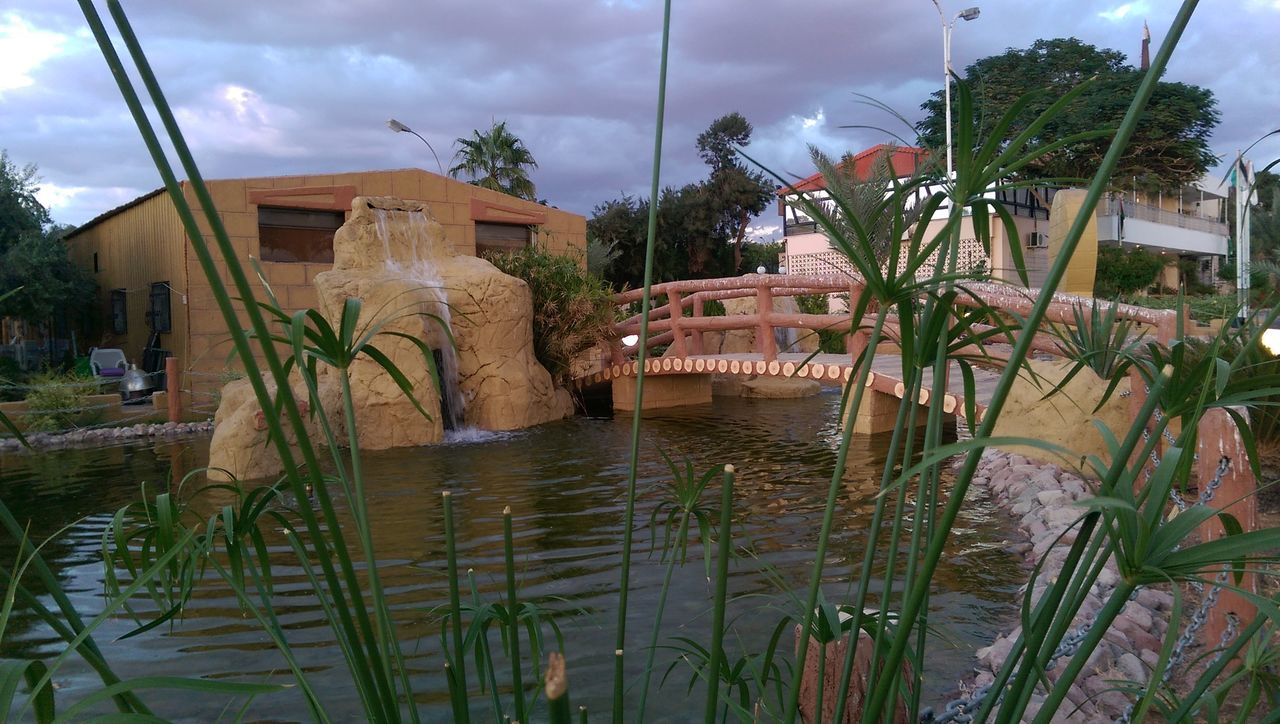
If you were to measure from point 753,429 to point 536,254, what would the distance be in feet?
14.1

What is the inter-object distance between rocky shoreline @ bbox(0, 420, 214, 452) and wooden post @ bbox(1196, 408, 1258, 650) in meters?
10.4

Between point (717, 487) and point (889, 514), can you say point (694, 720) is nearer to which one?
point (889, 514)

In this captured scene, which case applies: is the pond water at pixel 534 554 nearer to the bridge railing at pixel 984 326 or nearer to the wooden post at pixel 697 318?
the bridge railing at pixel 984 326

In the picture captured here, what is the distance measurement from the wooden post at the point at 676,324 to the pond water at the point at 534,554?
6.66 ft

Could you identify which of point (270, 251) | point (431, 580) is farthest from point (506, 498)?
point (270, 251)

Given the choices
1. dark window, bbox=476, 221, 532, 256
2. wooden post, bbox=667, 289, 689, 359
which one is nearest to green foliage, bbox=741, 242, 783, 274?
dark window, bbox=476, 221, 532, 256

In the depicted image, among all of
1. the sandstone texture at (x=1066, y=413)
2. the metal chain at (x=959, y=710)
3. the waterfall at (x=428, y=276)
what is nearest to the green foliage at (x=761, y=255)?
the waterfall at (x=428, y=276)

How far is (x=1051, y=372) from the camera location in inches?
297

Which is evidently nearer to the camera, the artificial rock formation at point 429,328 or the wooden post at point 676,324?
the artificial rock formation at point 429,328

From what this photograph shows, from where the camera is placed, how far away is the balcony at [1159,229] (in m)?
26.4

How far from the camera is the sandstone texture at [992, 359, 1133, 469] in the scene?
243 inches

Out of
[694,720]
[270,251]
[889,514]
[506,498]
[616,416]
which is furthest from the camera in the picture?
[270,251]

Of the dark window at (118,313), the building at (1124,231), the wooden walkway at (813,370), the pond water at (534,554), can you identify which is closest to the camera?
the pond water at (534,554)

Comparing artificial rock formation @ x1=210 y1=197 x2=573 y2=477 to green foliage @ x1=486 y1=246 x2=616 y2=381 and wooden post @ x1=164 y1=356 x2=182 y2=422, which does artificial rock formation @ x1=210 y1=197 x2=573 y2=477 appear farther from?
wooden post @ x1=164 y1=356 x2=182 y2=422
